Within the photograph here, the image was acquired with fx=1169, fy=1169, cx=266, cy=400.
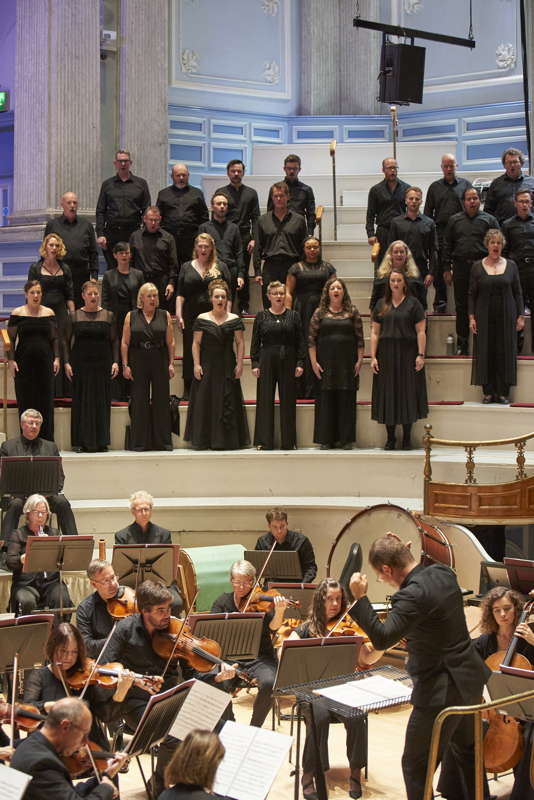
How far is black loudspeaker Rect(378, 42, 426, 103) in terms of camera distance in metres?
11.9

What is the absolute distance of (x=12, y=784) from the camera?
11.4 ft

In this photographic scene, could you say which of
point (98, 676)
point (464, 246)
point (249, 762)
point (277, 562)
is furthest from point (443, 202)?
point (249, 762)

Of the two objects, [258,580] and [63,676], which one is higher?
[258,580]

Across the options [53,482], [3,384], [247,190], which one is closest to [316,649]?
[53,482]

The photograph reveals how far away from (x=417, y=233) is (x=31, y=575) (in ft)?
13.6

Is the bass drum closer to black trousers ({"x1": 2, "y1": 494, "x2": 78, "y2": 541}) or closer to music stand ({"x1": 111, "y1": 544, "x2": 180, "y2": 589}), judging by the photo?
music stand ({"x1": 111, "y1": 544, "x2": 180, "y2": 589})

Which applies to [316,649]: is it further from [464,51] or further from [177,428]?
[464,51]

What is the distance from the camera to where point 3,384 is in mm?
8531

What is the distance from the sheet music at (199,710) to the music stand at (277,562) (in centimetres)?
275

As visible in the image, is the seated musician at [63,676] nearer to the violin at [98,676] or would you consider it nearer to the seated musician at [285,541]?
the violin at [98,676]

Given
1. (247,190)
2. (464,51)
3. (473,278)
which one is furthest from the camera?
(464,51)

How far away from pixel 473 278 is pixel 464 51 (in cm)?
515

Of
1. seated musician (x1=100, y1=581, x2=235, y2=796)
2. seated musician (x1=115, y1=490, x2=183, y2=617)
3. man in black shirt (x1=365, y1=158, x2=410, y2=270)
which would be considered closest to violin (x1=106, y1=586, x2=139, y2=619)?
seated musician (x1=100, y1=581, x2=235, y2=796)

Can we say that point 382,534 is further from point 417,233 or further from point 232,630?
point 417,233
